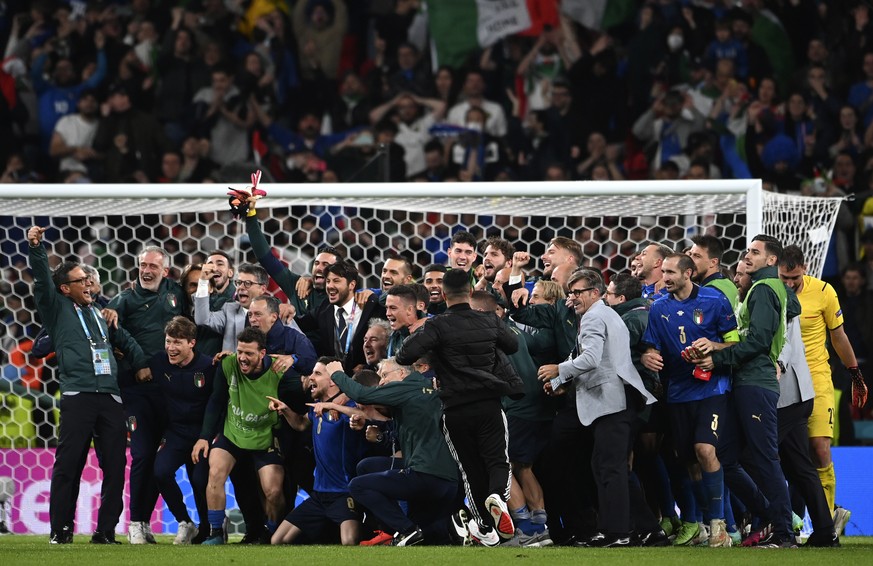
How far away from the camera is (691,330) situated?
7.66 metres

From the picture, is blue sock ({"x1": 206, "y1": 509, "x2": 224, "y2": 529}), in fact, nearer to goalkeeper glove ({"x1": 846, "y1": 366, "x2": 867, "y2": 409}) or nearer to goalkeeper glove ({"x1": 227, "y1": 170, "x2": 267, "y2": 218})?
goalkeeper glove ({"x1": 227, "y1": 170, "x2": 267, "y2": 218})

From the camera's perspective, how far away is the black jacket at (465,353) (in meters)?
7.44

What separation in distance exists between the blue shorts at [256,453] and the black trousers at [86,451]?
0.60m

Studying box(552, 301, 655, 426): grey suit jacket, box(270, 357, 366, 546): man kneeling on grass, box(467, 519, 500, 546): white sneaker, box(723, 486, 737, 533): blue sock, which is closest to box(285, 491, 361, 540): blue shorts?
box(270, 357, 366, 546): man kneeling on grass

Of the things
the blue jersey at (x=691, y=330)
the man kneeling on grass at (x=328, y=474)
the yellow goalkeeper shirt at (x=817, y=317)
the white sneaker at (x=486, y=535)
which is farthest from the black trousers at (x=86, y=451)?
the yellow goalkeeper shirt at (x=817, y=317)

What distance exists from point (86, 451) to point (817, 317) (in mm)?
4589

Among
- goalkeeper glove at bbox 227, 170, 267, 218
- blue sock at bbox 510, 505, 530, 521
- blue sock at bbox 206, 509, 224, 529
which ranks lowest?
blue sock at bbox 206, 509, 224, 529

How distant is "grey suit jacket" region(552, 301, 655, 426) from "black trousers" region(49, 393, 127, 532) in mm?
2776

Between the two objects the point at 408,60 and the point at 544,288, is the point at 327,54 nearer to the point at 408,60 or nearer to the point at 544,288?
the point at 408,60

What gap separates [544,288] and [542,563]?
85.4 inches

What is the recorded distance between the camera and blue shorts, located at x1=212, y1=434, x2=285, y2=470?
8.47m

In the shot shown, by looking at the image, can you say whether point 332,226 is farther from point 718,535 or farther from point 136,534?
point 718,535

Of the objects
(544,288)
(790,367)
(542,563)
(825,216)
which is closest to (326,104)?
(825,216)

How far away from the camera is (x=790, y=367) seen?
7867 mm
